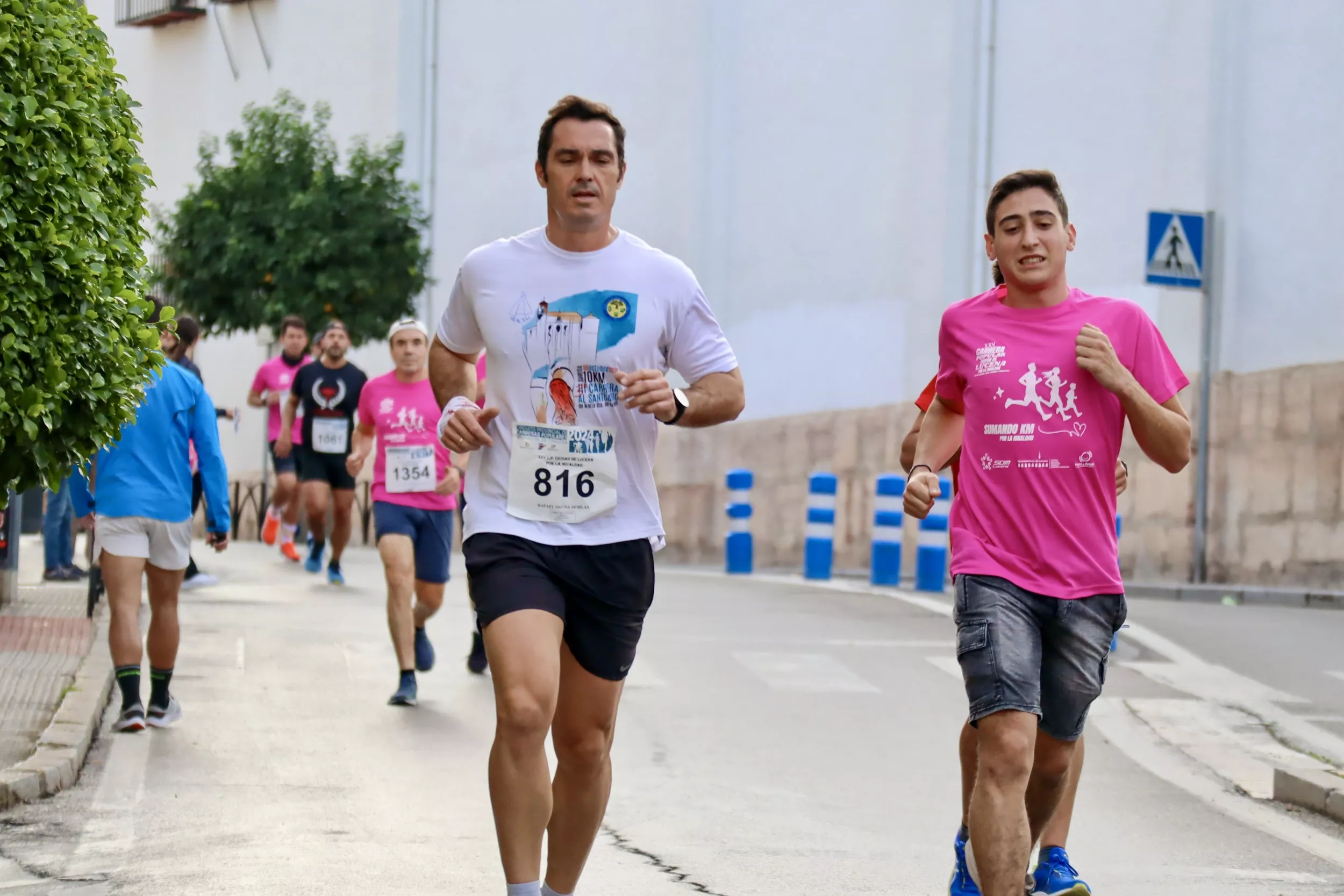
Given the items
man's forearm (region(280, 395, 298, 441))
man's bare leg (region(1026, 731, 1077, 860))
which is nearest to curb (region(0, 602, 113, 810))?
man's bare leg (region(1026, 731, 1077, 860))

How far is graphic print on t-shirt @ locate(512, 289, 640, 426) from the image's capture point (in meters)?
5.11

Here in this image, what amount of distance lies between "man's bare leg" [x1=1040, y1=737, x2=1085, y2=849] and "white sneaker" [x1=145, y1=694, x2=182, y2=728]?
455 cm

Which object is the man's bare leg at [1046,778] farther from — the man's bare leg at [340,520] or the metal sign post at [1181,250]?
the metal sign post at [1181,250]

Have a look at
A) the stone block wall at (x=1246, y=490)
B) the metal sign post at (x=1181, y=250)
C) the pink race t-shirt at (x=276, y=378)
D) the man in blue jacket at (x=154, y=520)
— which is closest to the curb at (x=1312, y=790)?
the man in blue jacket at (x=154, y=520)

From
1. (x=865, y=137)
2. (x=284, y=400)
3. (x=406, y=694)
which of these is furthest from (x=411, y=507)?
(x=865, y=137)

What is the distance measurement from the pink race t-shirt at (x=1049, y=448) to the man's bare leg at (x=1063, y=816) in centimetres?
60

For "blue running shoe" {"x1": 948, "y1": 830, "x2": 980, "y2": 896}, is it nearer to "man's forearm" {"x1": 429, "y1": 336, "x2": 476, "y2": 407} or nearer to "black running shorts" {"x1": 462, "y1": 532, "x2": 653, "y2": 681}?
"black running shorts" {"x1": 462, "y1": 532, "x2": 653, "y2": 681}

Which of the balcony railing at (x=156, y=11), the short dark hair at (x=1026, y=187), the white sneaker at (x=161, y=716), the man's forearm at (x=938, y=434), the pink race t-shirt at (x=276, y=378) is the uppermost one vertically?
the balcony railing at (x=156, y=11)

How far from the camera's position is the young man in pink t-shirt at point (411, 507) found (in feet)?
32.1

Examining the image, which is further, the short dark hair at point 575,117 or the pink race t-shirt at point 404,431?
the pink race t-shirt at point 404,431

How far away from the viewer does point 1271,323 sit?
59.3 feet

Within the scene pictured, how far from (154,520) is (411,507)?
1756mm

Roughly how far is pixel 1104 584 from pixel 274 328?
20955 mm

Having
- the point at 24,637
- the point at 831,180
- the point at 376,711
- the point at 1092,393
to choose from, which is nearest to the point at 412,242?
the point at 831,180
